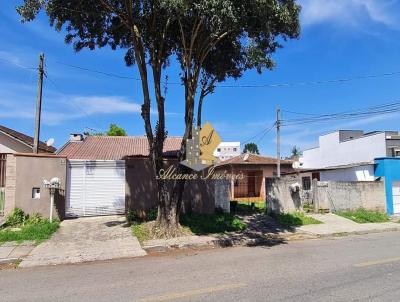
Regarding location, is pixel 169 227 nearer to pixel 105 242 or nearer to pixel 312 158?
pixel 105 242

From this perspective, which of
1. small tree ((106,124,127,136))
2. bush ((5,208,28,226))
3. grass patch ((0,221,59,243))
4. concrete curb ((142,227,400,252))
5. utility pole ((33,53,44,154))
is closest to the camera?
concrete curb ((142,227,400,252))

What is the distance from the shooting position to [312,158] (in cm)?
4612

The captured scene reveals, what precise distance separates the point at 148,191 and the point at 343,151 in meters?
28.6

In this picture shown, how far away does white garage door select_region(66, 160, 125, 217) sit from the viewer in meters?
15.6

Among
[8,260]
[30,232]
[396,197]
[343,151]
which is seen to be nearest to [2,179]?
[30,232]

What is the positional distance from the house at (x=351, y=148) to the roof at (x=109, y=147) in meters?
15.7

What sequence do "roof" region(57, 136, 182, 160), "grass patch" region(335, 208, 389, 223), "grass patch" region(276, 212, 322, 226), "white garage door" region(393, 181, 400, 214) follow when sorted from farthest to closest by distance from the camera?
"roof" region(57, 136, 182, 160) → "white garage door" region(393, 181, 400, 214) → "grass patch" region(335, 208, 389, 223) → "grass patch" region(276, 212, 322, 226)

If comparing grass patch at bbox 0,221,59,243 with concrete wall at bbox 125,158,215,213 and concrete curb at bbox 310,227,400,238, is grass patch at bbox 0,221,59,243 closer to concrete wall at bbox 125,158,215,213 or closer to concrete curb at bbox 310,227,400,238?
concrete wall at bbox 125,158,215,213

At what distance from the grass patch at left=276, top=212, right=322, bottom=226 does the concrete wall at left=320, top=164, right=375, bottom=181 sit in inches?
253

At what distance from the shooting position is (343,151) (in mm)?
39344

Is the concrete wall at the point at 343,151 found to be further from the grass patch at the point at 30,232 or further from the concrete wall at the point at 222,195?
the grass patch at the point at 30,232

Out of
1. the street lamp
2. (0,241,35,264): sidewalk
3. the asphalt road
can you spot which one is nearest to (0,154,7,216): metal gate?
the street lamp

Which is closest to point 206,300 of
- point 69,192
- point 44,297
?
point 44,297

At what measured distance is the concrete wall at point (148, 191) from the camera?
617 inches
